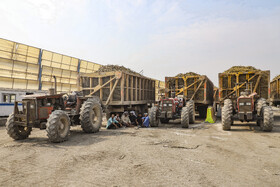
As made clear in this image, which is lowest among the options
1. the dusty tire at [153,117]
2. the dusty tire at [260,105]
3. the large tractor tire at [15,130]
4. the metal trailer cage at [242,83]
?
the large tractor tire at [15,130]

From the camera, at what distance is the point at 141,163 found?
435cm

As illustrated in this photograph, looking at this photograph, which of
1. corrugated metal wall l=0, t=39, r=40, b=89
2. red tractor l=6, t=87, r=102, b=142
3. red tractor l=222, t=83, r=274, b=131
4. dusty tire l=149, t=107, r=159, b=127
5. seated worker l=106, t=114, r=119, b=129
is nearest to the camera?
red tractor l=6, t=87, r=102, b=142

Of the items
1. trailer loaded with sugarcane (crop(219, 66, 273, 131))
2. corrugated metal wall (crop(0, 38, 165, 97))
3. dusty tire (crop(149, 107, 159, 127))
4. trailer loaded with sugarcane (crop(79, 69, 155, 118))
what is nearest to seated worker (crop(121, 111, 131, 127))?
trailer loaded with sugarcane (crop(79, 69, 155, 118))

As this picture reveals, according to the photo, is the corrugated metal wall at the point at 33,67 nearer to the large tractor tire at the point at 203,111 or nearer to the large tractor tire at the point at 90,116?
the large tractor tire at the point at 203,111

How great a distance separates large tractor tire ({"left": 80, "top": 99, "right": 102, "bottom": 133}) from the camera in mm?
7613

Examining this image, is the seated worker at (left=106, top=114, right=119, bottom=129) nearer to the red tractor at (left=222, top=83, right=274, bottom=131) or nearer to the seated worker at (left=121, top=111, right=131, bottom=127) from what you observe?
the seated worker at (left=121, top=111, right=131, bottom=127)

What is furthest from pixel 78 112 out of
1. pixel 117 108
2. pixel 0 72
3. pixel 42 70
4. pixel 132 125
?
pixel 42 70

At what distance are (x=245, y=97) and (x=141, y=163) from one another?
21.6 ft

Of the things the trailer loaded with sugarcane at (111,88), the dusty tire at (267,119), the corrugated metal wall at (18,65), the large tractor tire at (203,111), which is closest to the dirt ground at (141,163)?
the dusty tire at (267,119)

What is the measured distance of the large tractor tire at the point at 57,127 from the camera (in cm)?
595

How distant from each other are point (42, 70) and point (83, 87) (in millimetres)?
8966

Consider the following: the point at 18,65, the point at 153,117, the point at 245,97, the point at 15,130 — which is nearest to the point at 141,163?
the point at 15,130

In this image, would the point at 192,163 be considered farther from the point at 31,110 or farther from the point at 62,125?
the point at 31,110

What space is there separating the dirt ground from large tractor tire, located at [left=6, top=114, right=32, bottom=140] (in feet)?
1.04
